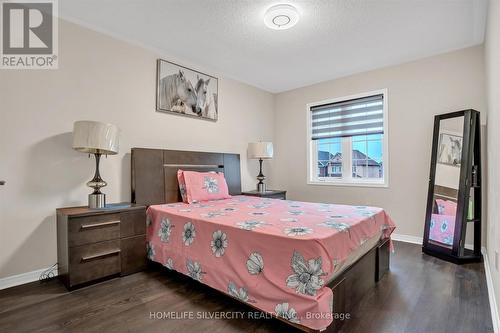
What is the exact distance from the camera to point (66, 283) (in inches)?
88.1

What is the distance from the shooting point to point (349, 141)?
4270 millimetres

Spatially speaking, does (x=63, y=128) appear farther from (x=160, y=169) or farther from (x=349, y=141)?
(x=349, y=141)

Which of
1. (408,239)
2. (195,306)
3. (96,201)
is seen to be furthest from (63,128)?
(408,239)

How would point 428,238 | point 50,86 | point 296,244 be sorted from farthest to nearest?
1. point 428,238
2. point 50,86
3. point 296,244

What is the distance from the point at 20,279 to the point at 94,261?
2.25 feet

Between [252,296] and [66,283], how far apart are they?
1681 millimetres

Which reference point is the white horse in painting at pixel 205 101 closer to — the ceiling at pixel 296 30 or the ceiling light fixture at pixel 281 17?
the ceiling at pixel 296 30

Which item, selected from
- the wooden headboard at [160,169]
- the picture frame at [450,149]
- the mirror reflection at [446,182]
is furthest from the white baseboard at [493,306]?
the wooden headboard at [160,169]

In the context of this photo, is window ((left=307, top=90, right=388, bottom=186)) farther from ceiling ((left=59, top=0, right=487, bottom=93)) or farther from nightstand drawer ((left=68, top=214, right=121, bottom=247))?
nightstand drawer ((left=68, top=214, right=121, bottom=247))

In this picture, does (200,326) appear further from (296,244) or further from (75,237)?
(75,237)

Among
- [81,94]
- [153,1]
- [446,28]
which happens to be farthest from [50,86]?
[446,28]

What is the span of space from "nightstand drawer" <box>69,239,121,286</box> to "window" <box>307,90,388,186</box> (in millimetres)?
3282

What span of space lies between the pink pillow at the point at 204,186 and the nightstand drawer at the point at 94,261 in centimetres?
97

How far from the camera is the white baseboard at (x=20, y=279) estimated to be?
2240 mm
